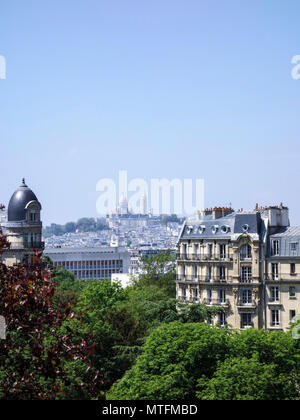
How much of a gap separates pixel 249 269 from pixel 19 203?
77.7 ft

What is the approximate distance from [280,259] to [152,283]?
26.0 m

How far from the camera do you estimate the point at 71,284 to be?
339ft

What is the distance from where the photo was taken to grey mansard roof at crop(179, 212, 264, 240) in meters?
69.6

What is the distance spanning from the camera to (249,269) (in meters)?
69.2

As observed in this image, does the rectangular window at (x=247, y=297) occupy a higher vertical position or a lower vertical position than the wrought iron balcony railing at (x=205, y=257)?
lower

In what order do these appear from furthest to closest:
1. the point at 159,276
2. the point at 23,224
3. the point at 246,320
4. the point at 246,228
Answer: the point at 159,276, the point at 23,224, the point at 246,228, the point at 246,320

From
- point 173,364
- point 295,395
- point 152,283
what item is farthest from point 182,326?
point 152,283

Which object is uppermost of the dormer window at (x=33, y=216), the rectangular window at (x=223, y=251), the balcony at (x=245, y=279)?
the dormer window at (x=33, y=216)

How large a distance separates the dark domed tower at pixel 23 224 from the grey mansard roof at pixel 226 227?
14.2 metres

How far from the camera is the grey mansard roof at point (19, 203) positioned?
255 feet

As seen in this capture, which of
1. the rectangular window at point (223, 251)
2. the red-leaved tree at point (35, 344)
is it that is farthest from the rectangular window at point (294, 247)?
the red-leaved tree at point (35, 344)

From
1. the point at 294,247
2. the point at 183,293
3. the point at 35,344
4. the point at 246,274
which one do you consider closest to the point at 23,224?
the point at 183,293

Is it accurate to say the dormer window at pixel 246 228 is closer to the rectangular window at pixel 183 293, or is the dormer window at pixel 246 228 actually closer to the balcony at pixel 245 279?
the balcony at pixel 245 279

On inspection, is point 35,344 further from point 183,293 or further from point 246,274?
point 183,293
